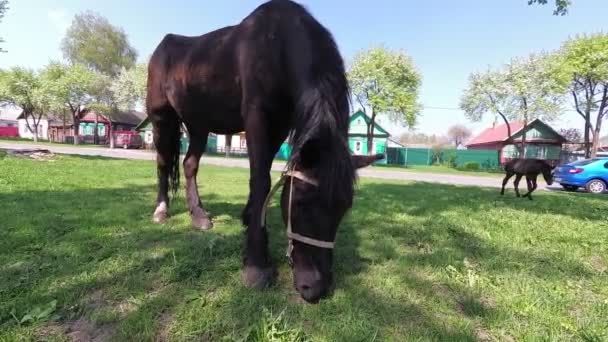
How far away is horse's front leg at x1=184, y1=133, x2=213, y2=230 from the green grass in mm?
204

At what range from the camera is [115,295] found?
228 cm

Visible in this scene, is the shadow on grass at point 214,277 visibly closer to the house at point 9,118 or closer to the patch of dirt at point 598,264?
the patch of dirt at point 598,264

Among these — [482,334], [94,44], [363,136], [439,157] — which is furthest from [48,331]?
[94,44]

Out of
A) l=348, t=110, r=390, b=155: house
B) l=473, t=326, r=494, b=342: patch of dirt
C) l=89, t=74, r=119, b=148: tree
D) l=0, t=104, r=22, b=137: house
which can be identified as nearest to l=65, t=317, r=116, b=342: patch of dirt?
l=473, t=326, r=494, b=342: patch of dirt

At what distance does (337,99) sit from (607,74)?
1234 inches

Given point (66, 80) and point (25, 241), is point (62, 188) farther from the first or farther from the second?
point (66, 80)

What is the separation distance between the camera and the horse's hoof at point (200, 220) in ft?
12.5

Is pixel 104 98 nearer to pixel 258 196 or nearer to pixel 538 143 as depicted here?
pixel 258 196

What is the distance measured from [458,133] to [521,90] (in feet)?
175

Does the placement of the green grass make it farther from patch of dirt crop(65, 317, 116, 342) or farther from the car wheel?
the car wheel

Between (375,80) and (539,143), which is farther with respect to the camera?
(539,143)

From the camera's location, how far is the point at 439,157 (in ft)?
121

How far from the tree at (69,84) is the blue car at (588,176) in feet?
132

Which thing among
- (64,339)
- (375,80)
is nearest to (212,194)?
(64,339)
